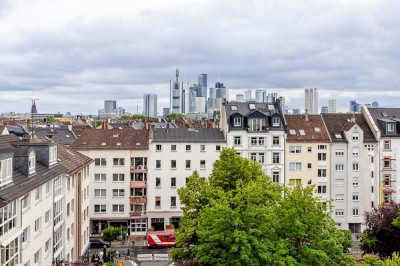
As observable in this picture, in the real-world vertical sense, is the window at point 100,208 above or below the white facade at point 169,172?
below

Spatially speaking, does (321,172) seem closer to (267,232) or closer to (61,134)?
(267,232)

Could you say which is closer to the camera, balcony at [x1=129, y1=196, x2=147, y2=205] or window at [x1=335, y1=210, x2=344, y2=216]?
balcony at [x1=129, y1=196, x2=147, y2=205]

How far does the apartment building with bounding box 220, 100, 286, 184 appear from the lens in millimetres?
80125

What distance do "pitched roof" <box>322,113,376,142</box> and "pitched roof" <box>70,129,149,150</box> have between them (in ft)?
97.8

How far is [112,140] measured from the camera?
8094cm

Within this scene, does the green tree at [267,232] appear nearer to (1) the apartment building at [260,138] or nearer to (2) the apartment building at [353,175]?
(1) the apartment building at [260,138]

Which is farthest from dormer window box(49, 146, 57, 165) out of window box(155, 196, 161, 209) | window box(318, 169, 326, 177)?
window box(318, 169, 326, 177)

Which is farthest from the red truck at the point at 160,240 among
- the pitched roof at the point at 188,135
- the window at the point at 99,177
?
the pitched roof at the point at 188,135

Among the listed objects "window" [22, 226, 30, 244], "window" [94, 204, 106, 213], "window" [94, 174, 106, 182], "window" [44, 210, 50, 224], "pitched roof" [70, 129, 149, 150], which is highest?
"pitched roof" [70, 129, 149, 150]

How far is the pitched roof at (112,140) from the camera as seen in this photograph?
7950cm

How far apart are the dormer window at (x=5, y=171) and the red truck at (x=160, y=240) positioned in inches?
1643

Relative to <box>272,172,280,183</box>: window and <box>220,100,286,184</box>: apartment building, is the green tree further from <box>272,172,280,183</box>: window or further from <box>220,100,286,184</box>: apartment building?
<box>272,172,280,183</box>: window

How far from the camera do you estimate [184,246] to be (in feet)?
159

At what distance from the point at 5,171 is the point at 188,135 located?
4978cm
